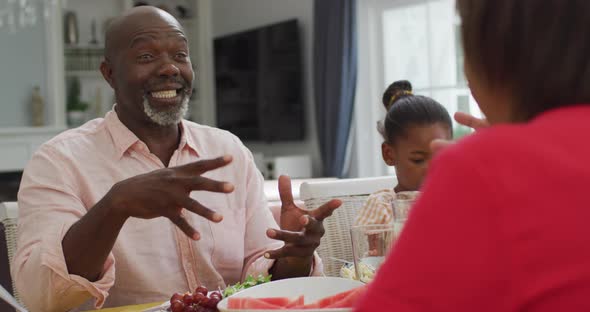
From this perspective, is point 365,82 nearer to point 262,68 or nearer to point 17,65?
point 262,68

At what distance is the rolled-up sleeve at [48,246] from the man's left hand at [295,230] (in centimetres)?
34

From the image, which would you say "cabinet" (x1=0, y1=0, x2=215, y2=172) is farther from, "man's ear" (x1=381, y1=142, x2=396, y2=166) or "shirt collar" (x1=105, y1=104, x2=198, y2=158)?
"shirt collar" (x1=105, y1=104, x2=198, y2=158)

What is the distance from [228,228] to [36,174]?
44 centimetres

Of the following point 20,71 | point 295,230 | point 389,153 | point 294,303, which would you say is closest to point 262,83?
point 20,71

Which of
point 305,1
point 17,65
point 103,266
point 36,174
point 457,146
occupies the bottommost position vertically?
point 103,266

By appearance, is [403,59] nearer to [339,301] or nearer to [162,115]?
[162,115]

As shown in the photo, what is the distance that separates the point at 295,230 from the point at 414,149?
0.89m

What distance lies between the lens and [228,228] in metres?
1.73

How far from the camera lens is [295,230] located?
1435 millimetres

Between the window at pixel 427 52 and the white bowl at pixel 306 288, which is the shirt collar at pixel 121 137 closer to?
the white bowl at pixel 306 288

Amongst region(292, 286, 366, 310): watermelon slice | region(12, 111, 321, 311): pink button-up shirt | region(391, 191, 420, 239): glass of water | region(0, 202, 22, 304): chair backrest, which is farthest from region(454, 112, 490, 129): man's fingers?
region(0, 202, 22, 304): chair backrest

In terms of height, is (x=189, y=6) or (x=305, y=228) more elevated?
(x=189, y=6)

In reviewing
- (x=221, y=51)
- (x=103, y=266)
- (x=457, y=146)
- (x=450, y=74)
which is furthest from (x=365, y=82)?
(x=457, y=146)

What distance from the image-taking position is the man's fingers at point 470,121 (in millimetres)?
1084
